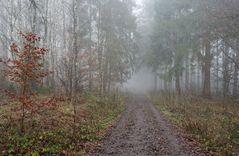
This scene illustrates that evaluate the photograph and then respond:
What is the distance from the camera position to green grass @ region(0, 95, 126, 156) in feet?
32.4

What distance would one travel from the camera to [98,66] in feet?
91.0

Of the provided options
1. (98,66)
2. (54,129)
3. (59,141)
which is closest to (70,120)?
(54,129)

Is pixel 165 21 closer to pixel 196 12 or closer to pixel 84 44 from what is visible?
pixel 196 12

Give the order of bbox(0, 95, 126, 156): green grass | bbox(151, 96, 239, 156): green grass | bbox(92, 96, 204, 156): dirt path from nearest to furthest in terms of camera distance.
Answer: bbox(0, 95, 126, 156): green grass < bbox(92, 96, 204, 156): dirt path < bbox(151, 96, 239, 156): green grass

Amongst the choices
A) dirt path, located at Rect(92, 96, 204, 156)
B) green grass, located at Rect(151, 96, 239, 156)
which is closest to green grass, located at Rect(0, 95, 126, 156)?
dirt path, located at Rect(92, 96, 204, 156)

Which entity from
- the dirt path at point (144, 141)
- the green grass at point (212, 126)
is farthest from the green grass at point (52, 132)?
the green grass at point (212, 126)

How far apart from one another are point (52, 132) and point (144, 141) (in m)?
3.49

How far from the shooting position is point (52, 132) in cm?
1173

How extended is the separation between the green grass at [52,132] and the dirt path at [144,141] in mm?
655

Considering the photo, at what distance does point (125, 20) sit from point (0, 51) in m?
24.1

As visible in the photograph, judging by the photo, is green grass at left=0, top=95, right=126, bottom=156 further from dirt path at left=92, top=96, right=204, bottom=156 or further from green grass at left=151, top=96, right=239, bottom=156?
green grass at left=151, top=96, right=239, bottom=156

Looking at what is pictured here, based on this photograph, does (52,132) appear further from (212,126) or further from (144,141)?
(212,126)

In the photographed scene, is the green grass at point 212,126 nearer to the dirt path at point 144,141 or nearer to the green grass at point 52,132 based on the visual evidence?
the dirt path at point 144,141

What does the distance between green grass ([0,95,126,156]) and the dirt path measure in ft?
2.15
